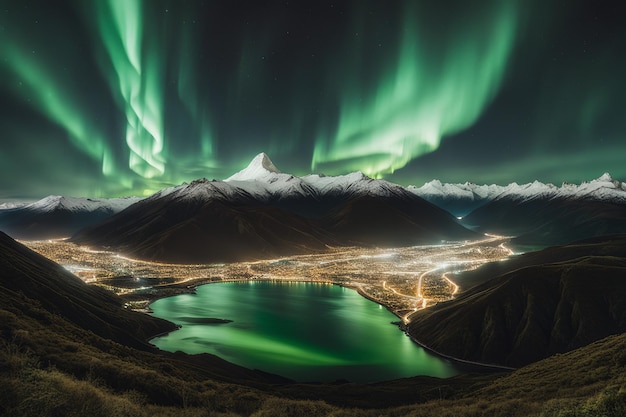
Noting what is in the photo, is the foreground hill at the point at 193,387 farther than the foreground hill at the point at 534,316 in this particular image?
No

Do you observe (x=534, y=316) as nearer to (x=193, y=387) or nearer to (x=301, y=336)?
(x=301, y=336)

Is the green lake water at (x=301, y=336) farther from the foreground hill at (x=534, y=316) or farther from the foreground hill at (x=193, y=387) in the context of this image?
the foreground hill at (x=193, y=387)

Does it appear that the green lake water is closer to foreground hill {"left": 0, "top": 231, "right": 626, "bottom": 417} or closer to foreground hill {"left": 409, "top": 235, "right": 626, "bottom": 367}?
foreground hill {"left": 409, "top": 235, "right": 626, "bottom": 367}

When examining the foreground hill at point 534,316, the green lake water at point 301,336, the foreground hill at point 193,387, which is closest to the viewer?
the foreground hill at point 193,387

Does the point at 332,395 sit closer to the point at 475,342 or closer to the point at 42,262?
the point at 475,342

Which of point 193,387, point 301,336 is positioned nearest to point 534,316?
point 301,336

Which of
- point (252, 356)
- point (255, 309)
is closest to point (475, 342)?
point (252, 356)

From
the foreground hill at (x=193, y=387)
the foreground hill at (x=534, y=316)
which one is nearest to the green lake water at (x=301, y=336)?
the foreground hill at (x=534, y=316)

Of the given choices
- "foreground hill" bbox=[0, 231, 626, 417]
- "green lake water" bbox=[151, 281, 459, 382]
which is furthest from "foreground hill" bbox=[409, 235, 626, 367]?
"foreground hill" bbox=[0, 231, 626, 417]
